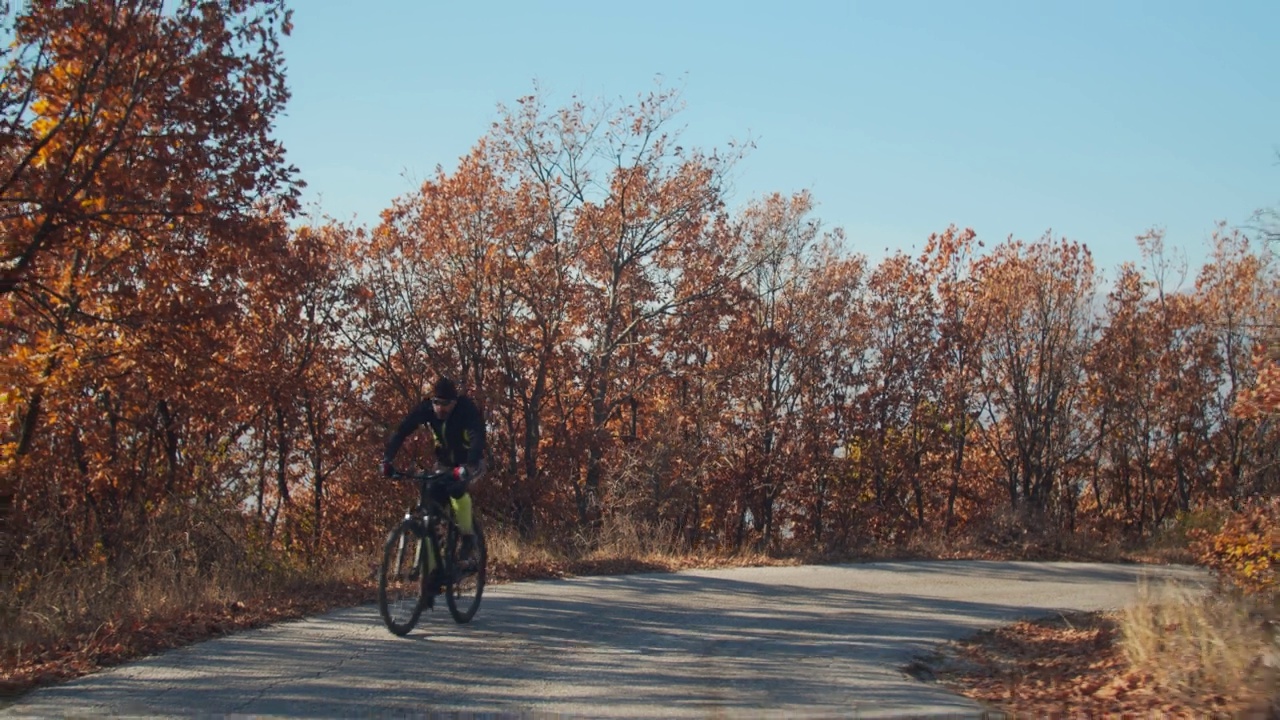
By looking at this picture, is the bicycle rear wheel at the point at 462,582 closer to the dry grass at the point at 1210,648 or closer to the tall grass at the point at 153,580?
the tall grass at the point at 153,580

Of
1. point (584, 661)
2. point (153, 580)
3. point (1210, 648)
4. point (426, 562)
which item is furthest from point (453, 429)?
point (1210, 648)

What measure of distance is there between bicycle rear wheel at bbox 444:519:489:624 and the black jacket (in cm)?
67

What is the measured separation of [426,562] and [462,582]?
75cm

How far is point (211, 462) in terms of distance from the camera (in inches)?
1010

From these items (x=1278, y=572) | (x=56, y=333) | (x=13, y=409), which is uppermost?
(x=56, y=333)

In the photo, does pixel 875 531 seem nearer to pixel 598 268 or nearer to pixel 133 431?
pixel 598 268

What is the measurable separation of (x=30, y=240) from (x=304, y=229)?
14.8m

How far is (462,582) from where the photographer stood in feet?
31.6

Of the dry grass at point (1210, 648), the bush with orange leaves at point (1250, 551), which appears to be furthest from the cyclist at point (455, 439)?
the bush with orange leaves at point (1250, 551)

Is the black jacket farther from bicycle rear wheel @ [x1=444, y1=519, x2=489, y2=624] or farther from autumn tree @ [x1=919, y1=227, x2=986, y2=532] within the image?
autumn tree @ [x1=919, y1=227, x2=986, y2=532]

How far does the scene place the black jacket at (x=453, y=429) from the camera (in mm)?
9445

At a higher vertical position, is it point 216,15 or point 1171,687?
point 216,15

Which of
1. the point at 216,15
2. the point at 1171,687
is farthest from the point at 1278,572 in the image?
the point at 216,15

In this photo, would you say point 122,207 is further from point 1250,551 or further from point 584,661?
point 1250,551
